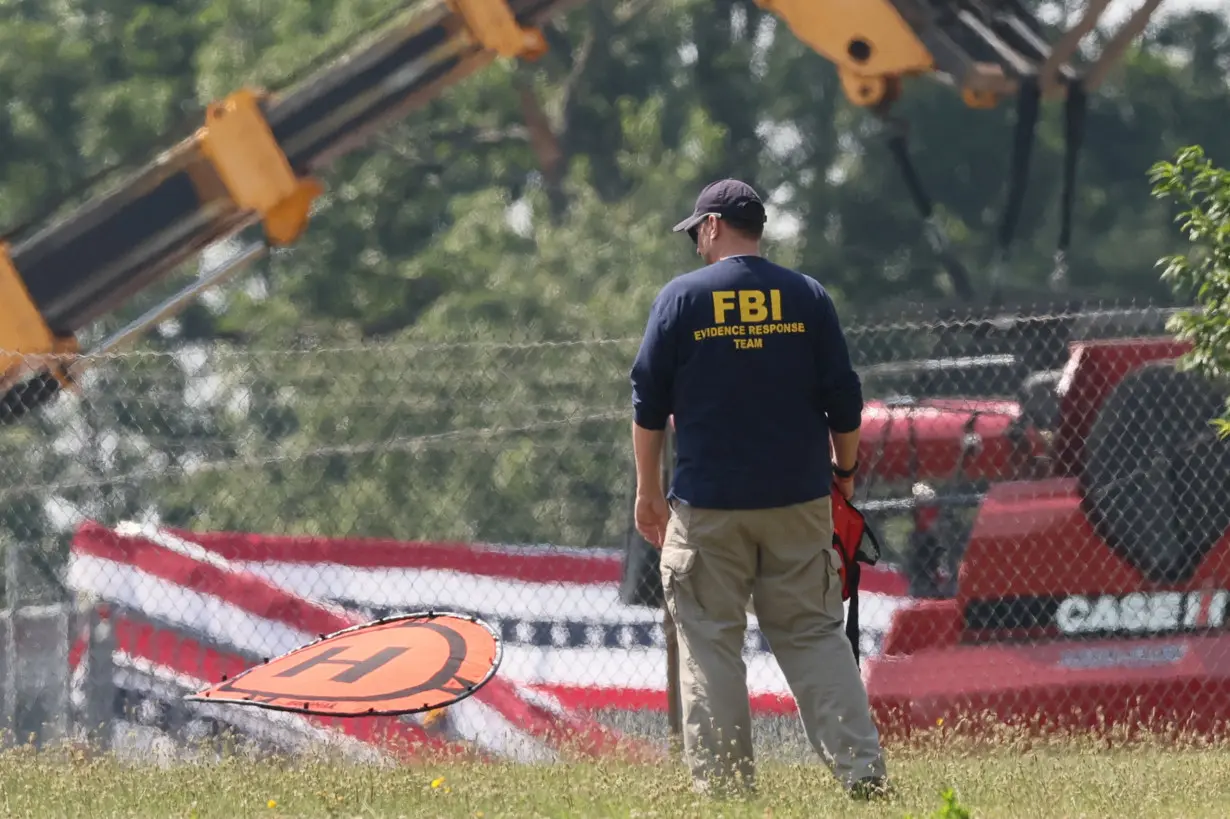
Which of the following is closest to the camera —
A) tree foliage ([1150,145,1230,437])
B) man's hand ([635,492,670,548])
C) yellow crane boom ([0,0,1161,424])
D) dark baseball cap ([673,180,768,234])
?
dark baseball cap ([673,180,768,234])

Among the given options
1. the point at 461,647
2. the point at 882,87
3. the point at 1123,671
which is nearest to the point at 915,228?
the point at 882,87

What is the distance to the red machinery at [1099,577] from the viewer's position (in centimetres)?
848

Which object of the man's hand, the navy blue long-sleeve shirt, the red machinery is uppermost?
the navy blue long-sleeve shirt

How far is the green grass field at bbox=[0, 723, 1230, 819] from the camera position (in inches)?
216

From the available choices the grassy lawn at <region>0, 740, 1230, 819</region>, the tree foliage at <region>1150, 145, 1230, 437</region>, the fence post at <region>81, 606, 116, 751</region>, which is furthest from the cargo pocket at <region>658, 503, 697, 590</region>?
the fence post at <region>81, 606, 116, 751</region>

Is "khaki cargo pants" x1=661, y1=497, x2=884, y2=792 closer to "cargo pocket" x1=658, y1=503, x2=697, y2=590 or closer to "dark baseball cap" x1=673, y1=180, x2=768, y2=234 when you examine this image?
"cargo pocket" x1=658, y1=503, x2=697, y2=590

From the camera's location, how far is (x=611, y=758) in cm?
726

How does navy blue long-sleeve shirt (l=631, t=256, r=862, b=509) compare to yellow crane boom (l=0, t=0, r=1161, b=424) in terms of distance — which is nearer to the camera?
navy blue long-sleeve shirt (l=631, t=256, r=862, b=509)

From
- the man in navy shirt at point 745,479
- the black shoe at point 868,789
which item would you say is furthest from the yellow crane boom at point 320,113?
the black shoe at point 868,789

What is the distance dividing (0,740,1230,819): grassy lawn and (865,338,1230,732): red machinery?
4.36ft

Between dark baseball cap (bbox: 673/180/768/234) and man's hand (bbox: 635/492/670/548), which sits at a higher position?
dark baseball cap (bbox: 673/180/768/234)

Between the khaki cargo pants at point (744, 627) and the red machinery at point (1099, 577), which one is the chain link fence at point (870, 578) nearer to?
the red machinery at point (1099, 577)

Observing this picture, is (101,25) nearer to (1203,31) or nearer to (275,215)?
(1203,31)

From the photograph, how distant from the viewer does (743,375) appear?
5.58 m
